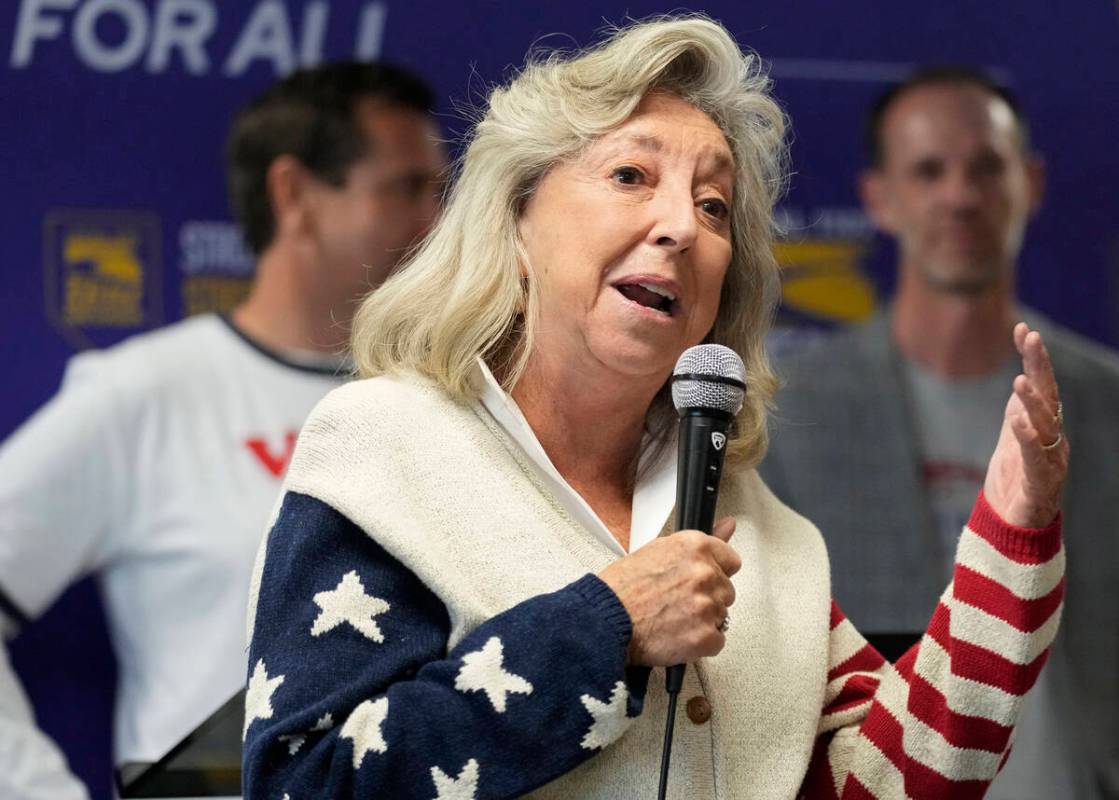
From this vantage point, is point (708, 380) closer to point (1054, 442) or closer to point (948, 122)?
point (1054, 442)

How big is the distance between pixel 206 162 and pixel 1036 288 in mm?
1806

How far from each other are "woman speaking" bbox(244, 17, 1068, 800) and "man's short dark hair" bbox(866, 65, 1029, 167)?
1446mm

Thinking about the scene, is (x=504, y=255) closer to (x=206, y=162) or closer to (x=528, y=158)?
(x=528, y=158)

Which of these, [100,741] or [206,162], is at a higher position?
[206,162]

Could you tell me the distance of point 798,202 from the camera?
3504 millimetres

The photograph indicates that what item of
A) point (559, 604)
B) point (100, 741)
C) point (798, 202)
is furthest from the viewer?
point (798, 202)

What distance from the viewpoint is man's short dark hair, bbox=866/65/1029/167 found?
3.52 meters

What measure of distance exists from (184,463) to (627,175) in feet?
5.05

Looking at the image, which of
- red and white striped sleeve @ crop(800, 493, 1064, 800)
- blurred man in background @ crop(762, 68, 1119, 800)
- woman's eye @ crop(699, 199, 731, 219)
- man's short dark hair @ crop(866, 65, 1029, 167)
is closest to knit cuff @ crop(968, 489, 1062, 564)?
red and white striped sleeve @ crop(800, 493, 1064, 800)

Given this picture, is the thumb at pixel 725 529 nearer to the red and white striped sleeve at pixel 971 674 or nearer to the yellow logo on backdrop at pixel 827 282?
the red and white striped sleeve at pixel 971 674

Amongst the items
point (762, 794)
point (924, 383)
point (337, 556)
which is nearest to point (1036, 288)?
point (924, 383)

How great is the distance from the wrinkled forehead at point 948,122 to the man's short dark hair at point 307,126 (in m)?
1.02

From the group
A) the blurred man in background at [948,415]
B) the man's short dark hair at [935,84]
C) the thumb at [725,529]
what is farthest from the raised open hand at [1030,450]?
the man's short dark hair at [935,84]

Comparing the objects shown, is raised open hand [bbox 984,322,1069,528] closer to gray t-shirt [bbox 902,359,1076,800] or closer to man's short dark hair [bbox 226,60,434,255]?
gray t-shirt [bbox 902,359,1076,800]
